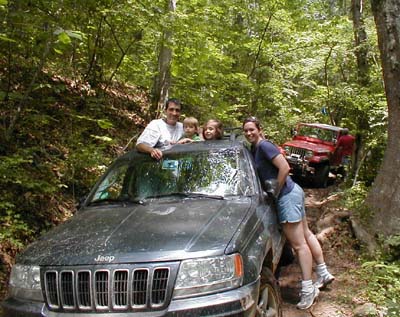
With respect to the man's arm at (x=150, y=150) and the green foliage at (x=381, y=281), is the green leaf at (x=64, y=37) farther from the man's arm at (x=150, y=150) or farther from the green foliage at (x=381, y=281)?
the green foliage at (x=381, y=281)

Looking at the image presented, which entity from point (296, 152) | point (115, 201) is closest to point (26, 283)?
point (115, 201)

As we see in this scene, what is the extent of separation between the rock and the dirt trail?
0.40 ft

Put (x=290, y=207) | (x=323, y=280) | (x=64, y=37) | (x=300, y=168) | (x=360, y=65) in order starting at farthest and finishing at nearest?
1. (x=360, y=65)
2. (x=300, y=168)
3. (x=323, y=280)
4. (x=290, y=207)
5. (x=64, y=37)

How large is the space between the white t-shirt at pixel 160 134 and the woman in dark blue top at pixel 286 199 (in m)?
1.04

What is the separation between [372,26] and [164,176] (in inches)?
398

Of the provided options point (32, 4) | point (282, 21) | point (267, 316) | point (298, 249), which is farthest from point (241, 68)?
point (267, 316)

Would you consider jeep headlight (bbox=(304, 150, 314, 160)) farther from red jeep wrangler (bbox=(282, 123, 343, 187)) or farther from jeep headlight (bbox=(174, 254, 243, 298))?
jeep headlight (bbox=(174, 254, 243, 298))

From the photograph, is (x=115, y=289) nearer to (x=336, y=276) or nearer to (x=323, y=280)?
(x=323, y=280)

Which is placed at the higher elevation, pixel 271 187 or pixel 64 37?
pixel 64 37

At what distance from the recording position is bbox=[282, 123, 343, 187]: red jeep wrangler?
11.5 meters

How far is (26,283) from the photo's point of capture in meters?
3.05

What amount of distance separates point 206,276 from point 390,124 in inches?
178

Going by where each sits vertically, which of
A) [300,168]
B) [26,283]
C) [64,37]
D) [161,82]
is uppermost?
[64,37]

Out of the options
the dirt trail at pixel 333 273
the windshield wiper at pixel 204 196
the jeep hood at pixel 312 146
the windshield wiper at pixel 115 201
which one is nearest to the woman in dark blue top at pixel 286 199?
the dirt trail at pixel 333 273
